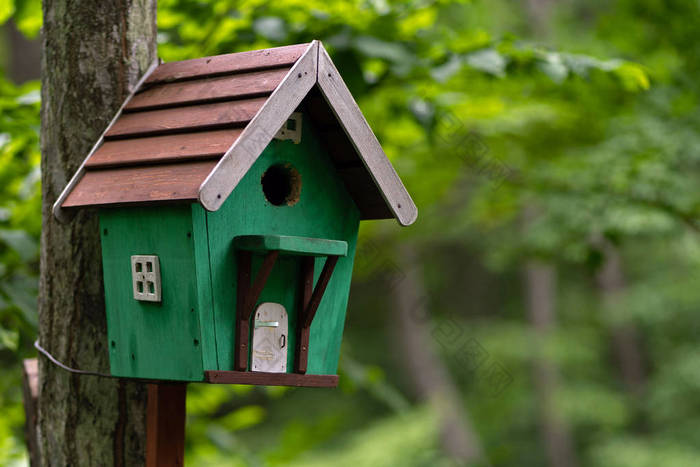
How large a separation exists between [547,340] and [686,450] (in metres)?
2.56

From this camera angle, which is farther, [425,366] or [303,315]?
[425,366]

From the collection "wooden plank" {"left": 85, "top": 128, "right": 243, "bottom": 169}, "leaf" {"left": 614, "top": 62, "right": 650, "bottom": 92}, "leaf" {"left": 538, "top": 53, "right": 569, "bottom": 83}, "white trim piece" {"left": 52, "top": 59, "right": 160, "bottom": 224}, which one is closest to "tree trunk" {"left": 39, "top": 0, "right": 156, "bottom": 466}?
"white trim piece" {"left": 52, "top": 59, "right": 160, "bottom": 224}

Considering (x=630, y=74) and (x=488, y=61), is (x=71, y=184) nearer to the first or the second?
(x=488, y=61)

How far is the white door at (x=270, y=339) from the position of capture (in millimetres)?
1765

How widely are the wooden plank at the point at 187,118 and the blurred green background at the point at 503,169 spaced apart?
2.43ft

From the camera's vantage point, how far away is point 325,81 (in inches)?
69.4

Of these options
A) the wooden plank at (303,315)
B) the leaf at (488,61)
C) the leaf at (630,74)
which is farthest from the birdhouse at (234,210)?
the leaf at (630,74)

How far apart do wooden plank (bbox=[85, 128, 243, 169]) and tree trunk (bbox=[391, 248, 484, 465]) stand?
10.3 metres

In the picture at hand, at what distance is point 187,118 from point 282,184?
0.97 feet

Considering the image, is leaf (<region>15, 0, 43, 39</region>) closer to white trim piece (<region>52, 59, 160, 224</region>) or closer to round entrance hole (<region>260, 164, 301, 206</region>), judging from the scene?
white trim piece (<region>52, 59, 160, 224</region>)

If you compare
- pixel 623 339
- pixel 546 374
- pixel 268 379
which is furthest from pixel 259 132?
pixel 623 339

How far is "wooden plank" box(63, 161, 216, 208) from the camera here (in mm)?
1591

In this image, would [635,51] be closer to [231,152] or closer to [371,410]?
[231,152]

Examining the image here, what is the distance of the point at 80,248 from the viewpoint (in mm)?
1905
